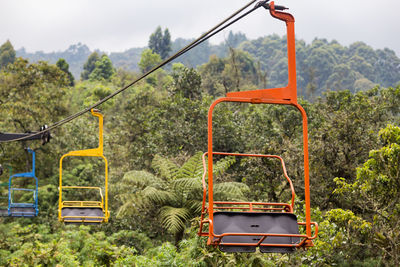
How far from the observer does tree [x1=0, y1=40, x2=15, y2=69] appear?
40625 mm

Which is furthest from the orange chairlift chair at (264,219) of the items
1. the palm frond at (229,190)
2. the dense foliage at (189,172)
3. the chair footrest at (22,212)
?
the chair footrest at (22,212)

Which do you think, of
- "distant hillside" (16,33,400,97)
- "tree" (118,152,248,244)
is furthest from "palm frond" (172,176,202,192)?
"distant hillside" (16,33,400,97)

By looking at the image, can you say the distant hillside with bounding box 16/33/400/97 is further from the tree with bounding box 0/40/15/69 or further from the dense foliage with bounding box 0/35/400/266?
the dense foliage with bounding box 0/35/400/266

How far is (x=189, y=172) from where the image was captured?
31.6ft

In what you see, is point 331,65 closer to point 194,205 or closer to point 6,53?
point 6,53

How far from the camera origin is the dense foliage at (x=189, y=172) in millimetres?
6941

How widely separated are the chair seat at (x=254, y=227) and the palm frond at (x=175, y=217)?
5138 mm

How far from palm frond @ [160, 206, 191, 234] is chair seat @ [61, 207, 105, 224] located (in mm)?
1572

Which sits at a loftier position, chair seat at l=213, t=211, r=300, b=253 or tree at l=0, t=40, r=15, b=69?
tree at l=0, t=40, r=15, b=69

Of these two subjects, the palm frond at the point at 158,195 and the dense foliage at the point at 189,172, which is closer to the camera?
the dense foliage at the point at 189,172

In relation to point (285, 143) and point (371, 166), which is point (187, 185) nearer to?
point (285, 143)

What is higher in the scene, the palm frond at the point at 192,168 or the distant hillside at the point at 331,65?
the distant hillside at the point at 331,65

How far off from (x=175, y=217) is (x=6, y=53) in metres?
37.6

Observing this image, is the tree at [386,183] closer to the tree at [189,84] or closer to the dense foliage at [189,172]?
the dense foliage at [189,172]
